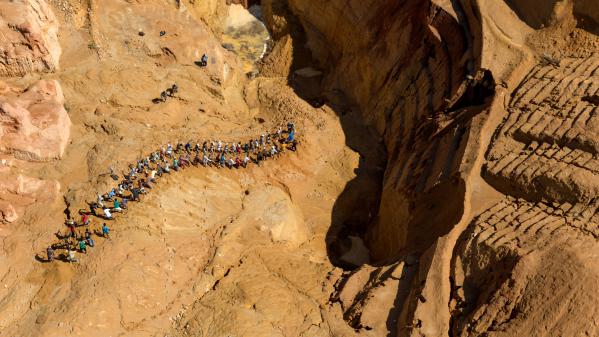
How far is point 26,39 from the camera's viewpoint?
17141 millimetres

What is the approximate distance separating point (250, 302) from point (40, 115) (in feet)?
31.7

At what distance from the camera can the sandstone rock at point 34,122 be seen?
50.6 feet

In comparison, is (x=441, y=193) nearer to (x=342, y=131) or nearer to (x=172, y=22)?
(x=342, y=131)

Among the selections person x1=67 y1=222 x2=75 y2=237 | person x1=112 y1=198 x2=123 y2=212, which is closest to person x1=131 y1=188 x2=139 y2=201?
person x1=112 y1=198 x2=123 y2=212

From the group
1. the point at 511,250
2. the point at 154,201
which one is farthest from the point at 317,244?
the point at 511,250

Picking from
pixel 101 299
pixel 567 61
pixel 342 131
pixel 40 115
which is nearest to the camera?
pixel 101 299

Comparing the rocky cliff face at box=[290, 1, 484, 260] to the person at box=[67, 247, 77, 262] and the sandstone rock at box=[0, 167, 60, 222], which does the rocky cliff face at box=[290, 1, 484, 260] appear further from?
the sandstone rock at box=[0, 167, 60, 222]

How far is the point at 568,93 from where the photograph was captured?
45.3 ft

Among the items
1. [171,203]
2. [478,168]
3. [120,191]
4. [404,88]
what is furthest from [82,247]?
[404,88]

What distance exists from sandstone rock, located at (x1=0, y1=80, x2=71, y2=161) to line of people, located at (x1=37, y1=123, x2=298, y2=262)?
259cm

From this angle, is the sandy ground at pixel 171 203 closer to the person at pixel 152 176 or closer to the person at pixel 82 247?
the person at pixel 82 247

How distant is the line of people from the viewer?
1390 cm

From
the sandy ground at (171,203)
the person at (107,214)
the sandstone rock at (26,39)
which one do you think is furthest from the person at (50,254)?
the sandstone rock at (26,39)

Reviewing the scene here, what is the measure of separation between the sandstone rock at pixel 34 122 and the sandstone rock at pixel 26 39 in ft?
4.08
